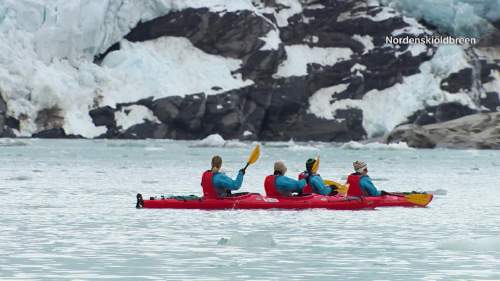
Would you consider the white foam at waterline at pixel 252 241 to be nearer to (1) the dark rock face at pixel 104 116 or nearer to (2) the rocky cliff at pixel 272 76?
(2) the rocky cliff at pixel 272 76

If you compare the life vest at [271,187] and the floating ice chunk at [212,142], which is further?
the floating ice chunk at [212,142]

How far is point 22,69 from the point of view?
89062 mm

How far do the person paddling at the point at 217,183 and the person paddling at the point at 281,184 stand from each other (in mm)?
784

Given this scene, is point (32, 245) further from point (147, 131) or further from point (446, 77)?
point (446, 77)

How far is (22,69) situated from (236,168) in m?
44.2

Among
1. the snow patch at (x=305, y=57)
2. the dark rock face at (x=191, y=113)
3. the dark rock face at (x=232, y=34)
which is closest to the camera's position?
the dark rock face at (x=191, y=113)

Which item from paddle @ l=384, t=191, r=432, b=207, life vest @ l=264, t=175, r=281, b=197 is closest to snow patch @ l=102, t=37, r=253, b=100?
paddle @ l=384, t=191, r=432, b=207

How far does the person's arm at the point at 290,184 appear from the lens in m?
23.1

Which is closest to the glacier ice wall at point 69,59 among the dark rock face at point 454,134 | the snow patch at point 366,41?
the snow patch at point 366,41

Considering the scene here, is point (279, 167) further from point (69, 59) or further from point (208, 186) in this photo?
point (69, 59)

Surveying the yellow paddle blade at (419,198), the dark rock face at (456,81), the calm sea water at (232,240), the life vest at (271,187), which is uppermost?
the dark rock face at (456,81)

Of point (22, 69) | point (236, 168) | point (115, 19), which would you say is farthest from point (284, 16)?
point (236, 168)

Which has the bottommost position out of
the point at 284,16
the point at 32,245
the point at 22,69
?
the point at 32,245

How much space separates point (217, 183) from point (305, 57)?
301 ft
